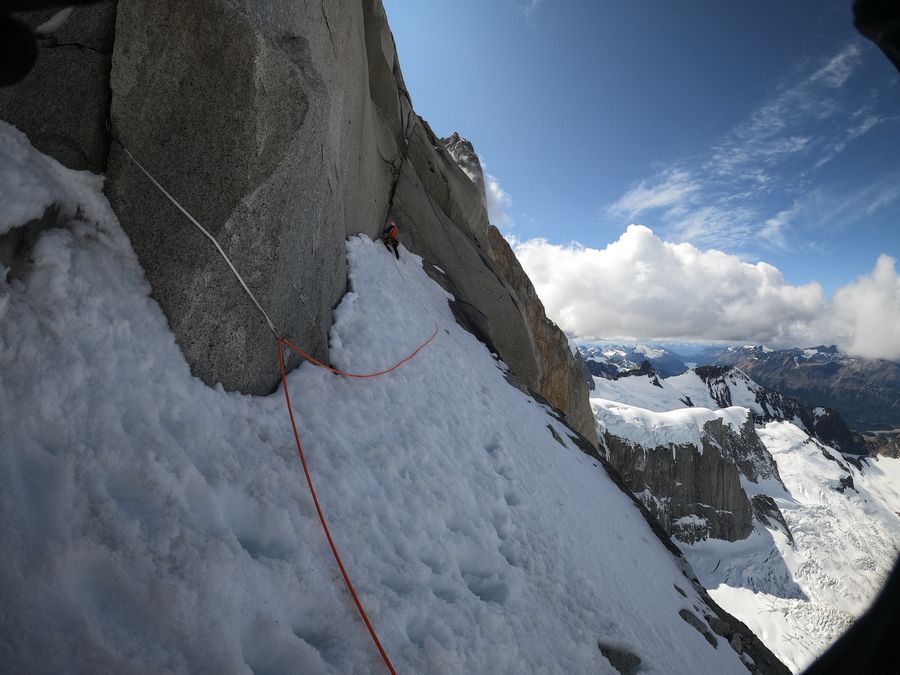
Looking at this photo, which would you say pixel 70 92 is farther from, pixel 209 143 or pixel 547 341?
pixel 547 341

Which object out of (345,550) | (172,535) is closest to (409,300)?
(345,550)

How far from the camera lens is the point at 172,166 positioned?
170 inches

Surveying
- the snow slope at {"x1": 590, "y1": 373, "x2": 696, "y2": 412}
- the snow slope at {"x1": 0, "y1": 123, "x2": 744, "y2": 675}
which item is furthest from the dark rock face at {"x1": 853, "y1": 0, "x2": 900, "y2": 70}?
the snow slope at {"x1": 590, "y1": 373, "x2": 696, "y2": 412}

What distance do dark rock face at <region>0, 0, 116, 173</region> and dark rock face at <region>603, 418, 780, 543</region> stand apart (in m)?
83.2

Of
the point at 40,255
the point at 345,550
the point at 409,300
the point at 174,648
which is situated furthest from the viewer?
the point at 409,300

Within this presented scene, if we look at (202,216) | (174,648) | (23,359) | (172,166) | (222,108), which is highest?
(222,108)

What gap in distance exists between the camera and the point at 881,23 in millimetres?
1707

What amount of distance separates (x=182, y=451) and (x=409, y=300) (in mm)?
8321

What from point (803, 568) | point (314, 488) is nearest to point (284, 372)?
point (314, 488)

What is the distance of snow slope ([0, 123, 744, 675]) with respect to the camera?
8.41 ft

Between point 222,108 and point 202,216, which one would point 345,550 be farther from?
point 222,108

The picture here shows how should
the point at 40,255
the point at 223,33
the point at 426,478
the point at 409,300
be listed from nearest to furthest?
1. the point at 40,255
2. the point at 223,33
3. the point at 426,478
4. the point at 409,300

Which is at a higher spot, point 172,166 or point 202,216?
point 172,166

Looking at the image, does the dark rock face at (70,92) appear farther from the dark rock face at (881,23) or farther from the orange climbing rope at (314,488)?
the dark rock face at (881,23)
